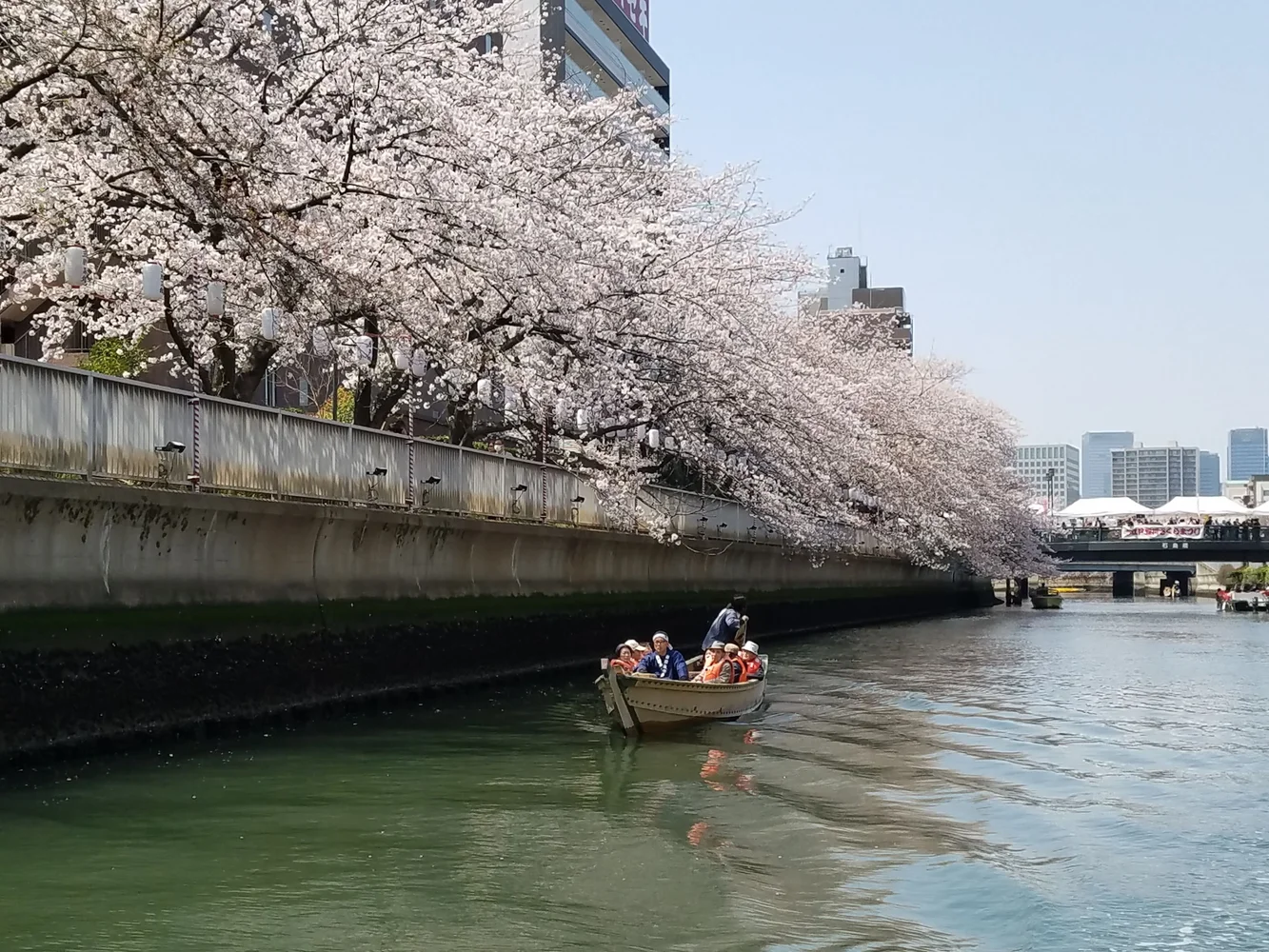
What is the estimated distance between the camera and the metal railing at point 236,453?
1622 cm

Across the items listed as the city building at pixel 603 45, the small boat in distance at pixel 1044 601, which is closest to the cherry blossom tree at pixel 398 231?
the city building at pixel 603 45

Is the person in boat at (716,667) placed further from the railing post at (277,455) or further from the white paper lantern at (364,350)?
the white paper lantern at (364,350)

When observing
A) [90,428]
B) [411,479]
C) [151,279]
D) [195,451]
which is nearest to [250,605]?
[195,451]

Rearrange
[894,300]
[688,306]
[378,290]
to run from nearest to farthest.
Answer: [378,290]
[688,306]
[894,300]

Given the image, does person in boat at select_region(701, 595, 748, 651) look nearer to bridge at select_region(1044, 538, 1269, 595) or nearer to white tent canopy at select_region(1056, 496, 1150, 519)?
bridge at select_region(1044, 538, 1269, 595)

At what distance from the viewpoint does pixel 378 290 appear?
76.6 feet

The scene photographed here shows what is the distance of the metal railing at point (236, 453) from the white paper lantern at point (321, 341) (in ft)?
5.42

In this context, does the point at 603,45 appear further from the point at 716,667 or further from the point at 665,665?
the point at 665,665

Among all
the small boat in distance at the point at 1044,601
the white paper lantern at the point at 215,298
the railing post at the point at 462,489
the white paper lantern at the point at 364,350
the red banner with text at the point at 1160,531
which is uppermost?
the white paper lantern at the point at 215,298

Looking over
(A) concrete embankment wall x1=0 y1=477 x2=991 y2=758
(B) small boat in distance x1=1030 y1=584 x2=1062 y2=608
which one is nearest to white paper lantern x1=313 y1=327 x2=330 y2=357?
(A) concrete embankment wall x1=0 y1=477 x2=991 y2=758

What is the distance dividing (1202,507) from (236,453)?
9511cm

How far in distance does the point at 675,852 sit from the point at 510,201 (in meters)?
13.1

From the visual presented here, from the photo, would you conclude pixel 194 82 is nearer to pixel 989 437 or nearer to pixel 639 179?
pixel 639 179

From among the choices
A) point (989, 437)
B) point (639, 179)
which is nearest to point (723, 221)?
point (639, 179)
